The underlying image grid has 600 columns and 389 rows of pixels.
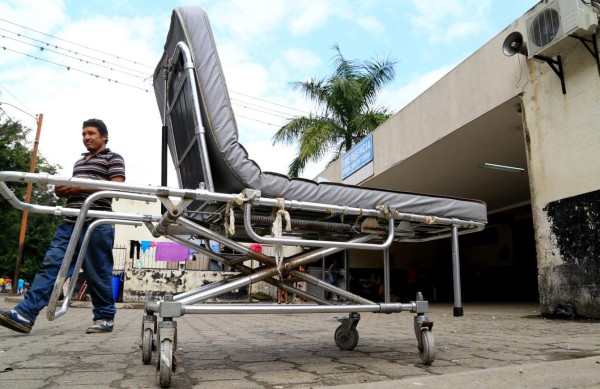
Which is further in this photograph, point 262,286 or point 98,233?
point 262,286

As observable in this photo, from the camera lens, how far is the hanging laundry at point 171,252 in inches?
557

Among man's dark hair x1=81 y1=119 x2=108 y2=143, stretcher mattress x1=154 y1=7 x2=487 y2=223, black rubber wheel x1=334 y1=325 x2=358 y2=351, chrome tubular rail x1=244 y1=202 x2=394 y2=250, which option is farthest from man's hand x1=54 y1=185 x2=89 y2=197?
black rubber wheel x1=334 y1=325 x2=358 y2=351

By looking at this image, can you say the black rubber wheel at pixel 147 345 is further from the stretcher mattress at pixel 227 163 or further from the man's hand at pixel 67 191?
the man's hand at pixel 67 191

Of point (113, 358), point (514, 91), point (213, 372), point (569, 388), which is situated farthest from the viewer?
point (514, 91)

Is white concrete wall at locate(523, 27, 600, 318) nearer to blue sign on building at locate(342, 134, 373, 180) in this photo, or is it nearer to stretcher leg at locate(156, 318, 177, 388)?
blue sign on building at locate(342, 134, 373, 180)

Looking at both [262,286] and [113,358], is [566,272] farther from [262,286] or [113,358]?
[262,286]

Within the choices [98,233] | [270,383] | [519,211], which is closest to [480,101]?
[98,233]

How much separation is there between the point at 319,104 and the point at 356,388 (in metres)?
17.7

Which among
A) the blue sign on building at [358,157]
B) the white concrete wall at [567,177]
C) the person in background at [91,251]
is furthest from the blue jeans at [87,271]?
the blue sign on building at [358,157]

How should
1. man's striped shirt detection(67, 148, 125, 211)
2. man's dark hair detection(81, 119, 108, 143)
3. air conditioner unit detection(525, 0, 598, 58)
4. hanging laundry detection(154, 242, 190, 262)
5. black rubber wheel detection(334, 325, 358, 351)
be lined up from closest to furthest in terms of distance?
black rubber wheel detection(334, 325, 358, 351) → man's striped shirt detection(67, 148, 125, 211) → man's dark hair detection(81, 119, 108, 143) → air conditioner unit detection(525, 0, 598, 58) → hanging laundry detection(154, 242, 190, 262)

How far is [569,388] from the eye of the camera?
5.96ft

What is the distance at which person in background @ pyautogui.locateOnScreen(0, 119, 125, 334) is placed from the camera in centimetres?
360

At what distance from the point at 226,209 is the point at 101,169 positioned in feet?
7.32

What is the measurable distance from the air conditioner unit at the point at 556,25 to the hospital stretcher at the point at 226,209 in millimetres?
4017
